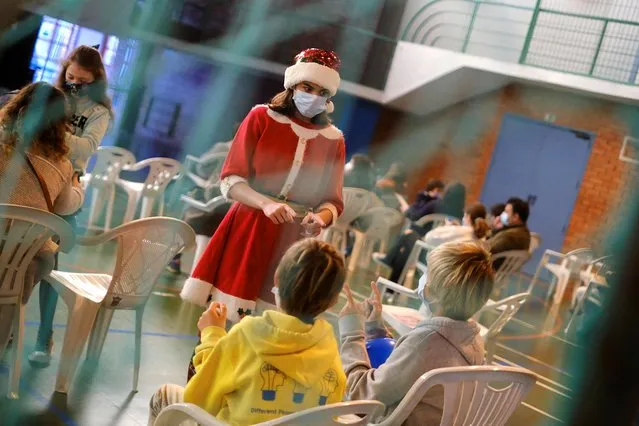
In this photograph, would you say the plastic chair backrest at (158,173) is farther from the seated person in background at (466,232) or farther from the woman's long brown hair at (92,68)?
the woman's long brown hair at (92,68)

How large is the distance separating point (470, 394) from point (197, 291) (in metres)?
0.95

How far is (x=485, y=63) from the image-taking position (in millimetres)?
10750

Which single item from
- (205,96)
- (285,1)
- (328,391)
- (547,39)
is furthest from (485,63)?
(328,391)

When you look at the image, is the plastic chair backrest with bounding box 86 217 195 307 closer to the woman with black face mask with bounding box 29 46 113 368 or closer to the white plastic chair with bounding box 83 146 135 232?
the woman with black face mask with bounding box 29 46 113 368

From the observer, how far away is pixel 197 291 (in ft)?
8.55

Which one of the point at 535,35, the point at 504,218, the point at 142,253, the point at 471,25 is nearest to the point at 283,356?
the point at 142,253

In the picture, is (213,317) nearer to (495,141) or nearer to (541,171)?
(541,171)

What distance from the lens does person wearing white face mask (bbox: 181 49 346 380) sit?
101 inches

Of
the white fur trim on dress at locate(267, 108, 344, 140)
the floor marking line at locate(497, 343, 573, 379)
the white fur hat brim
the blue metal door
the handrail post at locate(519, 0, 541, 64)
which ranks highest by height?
the handrail post at locate(519, 0, 541, 64)

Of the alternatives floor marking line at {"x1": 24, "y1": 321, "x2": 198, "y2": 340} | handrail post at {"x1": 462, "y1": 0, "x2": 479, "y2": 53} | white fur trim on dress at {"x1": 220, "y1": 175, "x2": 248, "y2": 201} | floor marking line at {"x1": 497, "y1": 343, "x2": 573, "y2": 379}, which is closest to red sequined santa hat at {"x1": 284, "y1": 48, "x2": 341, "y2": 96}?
white fur trim on dress at {"x1": 220, "y1": 175, "x2": 248, "y2": 201}

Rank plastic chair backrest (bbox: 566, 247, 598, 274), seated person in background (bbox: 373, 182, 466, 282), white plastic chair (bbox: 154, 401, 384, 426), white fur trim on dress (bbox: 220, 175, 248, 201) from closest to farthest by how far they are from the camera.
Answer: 1. white plastic chair (bbox: 154, 401, 384, 426)
2. white fur trim on dress (bbox: 220, 175, 248, 201)
3. seated person in background (bbox: 373, 182, 466, 282)
4. plastic chair backrest (bbox: 566, 247, 598, 274)

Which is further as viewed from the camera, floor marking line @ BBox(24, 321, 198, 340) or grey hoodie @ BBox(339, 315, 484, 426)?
floor marking line @ BBox(24, 321, 198, 340)

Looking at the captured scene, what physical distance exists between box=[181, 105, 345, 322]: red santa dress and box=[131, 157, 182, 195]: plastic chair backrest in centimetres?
448

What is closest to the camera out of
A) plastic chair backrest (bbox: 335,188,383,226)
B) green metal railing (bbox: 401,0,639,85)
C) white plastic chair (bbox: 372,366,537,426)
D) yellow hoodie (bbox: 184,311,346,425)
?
yellow hoodie (bbox: 184,311,346,425)
